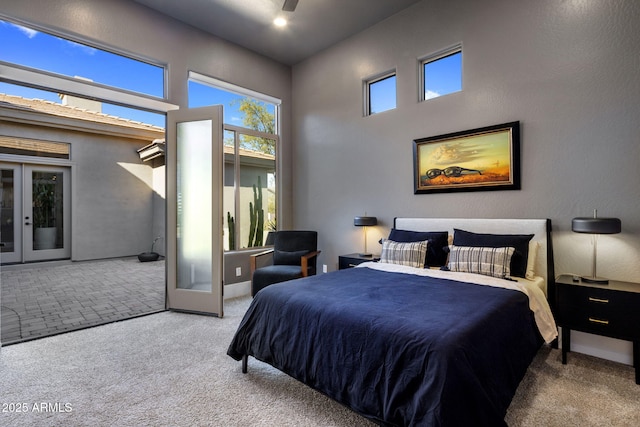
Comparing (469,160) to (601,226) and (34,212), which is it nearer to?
(601,226)

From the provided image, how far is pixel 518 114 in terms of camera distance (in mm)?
3211

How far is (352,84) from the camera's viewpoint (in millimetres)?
4766

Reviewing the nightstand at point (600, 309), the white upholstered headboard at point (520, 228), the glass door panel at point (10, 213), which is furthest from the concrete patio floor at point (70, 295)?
the nightstand at point (600, 309)

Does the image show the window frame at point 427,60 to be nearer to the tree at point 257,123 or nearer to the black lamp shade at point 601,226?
the black lamp shade at point 601,226

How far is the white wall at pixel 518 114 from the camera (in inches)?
106

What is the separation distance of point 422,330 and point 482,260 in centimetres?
163

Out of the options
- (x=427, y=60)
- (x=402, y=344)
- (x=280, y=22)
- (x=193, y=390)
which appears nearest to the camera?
(x=402, y=344)

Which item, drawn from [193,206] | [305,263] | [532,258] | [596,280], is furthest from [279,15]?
[596,280]

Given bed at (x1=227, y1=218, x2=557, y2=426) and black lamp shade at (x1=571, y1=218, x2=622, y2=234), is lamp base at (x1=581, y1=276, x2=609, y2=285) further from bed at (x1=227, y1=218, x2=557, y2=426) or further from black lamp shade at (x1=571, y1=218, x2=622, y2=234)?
black lamp shade at (x1=571, y1=218, x2=622, y2=234)

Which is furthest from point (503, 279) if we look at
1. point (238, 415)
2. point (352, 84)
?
point (352, 84)

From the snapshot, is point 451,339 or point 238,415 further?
point 238,415

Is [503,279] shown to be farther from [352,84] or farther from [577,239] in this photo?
[352,84]

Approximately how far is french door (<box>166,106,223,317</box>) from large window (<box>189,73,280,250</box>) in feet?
2.67

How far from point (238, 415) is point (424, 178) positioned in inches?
125
